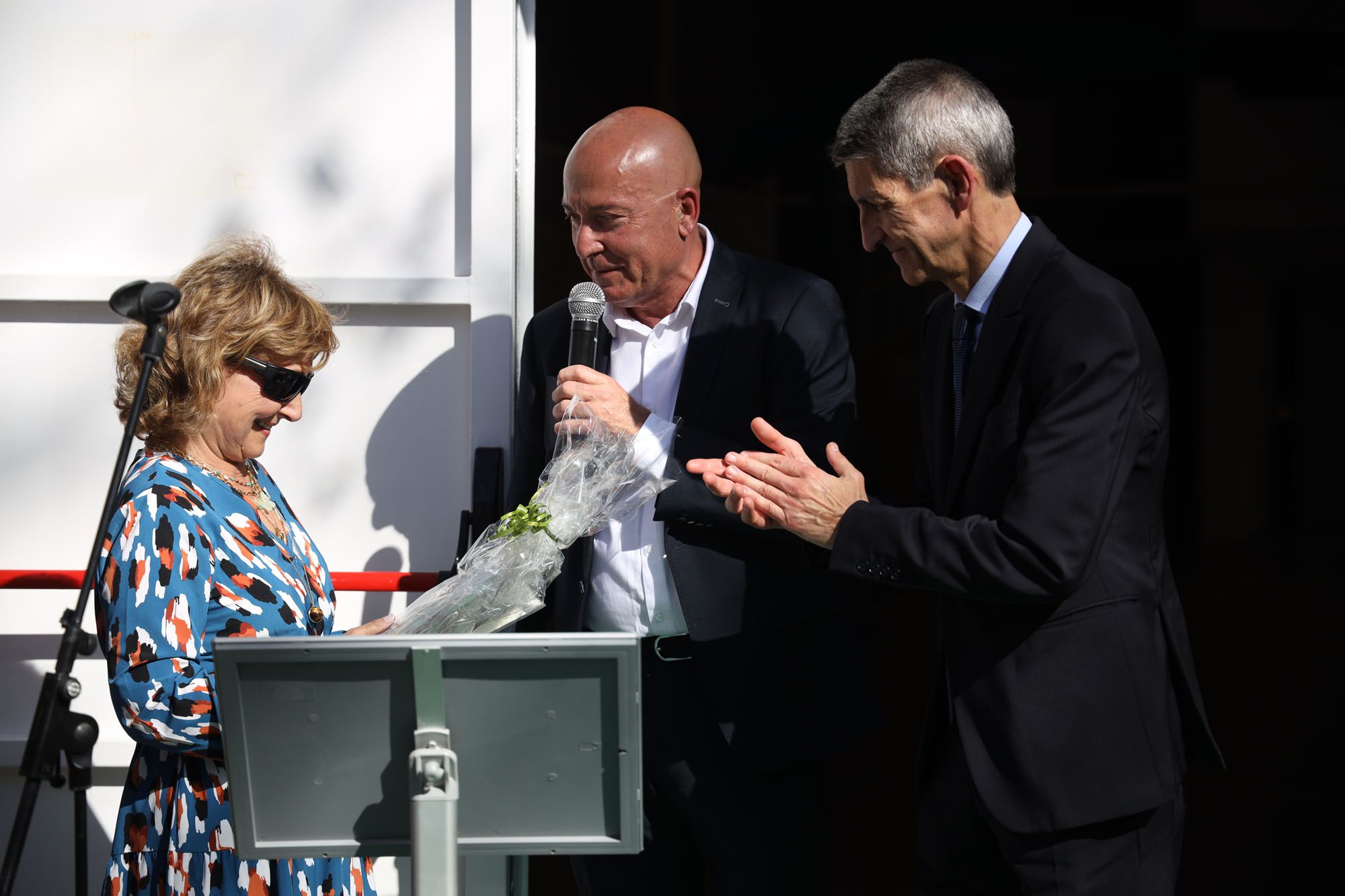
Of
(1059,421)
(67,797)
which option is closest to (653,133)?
(1059,421)

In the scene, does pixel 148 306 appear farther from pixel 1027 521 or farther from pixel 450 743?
pixel 1027 521

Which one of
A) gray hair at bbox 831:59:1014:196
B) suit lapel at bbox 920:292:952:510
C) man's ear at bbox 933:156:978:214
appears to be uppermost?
gray hair at bbox 831:59:1014:196

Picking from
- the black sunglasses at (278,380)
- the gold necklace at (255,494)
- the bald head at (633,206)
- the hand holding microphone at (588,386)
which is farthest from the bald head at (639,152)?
the gold necklace at (255,494)

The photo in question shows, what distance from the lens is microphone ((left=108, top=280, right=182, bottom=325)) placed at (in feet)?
5.78

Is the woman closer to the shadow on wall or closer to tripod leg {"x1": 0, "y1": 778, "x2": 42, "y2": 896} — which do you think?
tripod leg {"x1": 0, "y1": 778, "x2": 42, "y2": 896}

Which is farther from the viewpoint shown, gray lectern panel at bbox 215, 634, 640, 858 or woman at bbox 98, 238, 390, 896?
woman at bbox 98, 238, 390, 896

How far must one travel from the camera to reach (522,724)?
1658 mm

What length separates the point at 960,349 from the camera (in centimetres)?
227

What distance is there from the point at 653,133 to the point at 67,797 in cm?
222

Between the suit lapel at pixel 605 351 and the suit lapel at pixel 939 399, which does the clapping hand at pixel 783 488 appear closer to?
the suit lapel at pixel 939 399

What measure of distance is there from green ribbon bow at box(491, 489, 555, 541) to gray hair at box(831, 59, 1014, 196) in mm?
873

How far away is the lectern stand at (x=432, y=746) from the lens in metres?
1.61

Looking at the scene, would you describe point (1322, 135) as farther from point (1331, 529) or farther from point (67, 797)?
point (67, 797)

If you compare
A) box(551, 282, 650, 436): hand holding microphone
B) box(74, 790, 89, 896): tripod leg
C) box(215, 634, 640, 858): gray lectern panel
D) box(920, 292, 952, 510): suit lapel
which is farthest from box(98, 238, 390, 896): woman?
box(920, 292, 952, 510): suit lapel
